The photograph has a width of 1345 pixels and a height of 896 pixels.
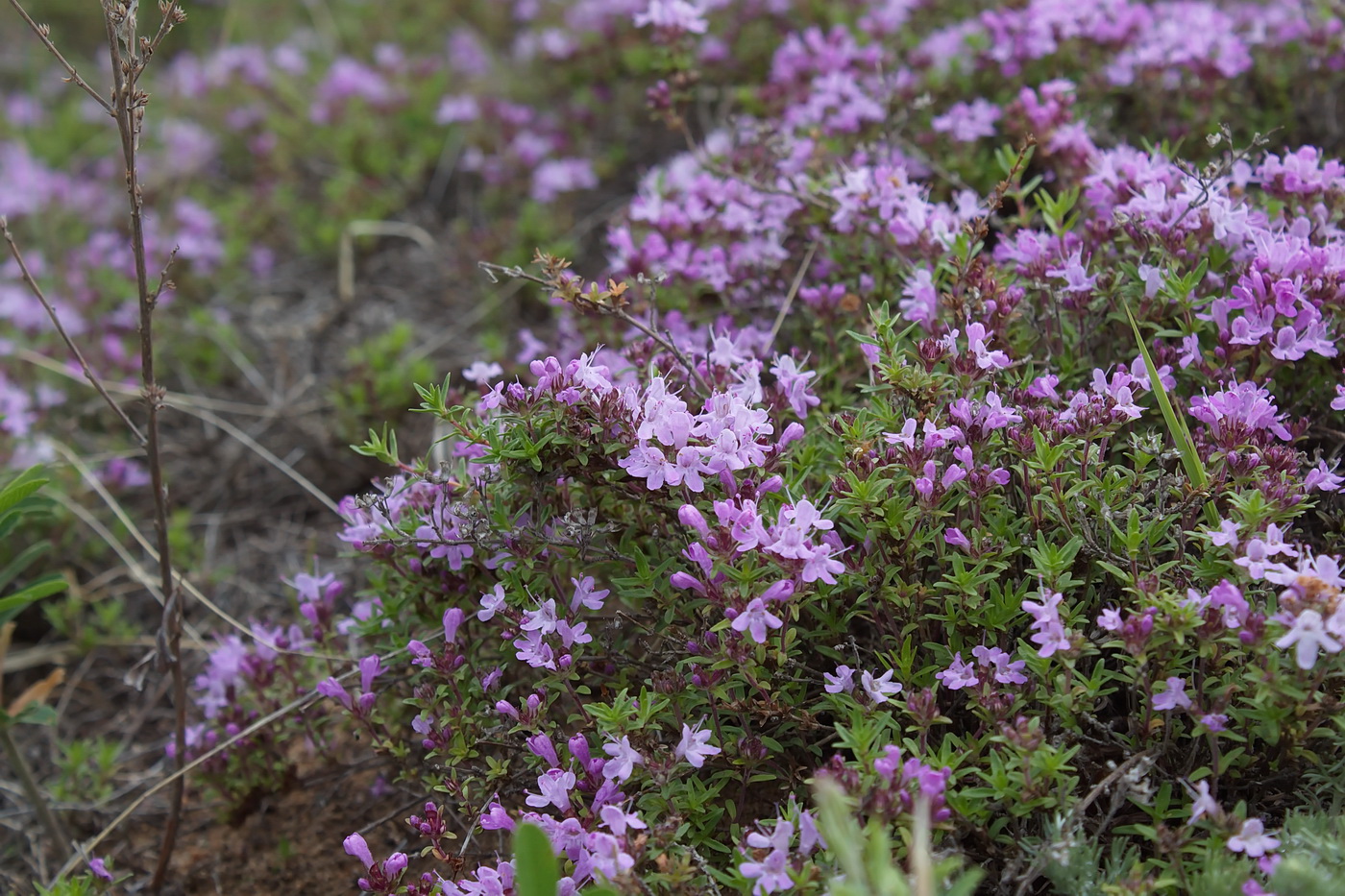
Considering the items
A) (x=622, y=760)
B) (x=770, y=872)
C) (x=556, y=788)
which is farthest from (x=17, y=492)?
(x=770, y=872)

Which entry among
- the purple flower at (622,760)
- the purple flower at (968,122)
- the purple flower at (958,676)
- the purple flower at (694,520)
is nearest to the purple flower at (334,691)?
the purple flower at (622,760)

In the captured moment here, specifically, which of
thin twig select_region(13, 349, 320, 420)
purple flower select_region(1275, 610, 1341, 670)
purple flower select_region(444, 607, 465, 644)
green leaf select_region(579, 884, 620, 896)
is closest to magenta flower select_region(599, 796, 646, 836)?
green leaf select_region(579, 884, 620, 896)

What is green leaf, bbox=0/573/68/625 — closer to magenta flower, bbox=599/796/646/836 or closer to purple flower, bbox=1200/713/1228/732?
magenta flower, bbox=599/796/646/836

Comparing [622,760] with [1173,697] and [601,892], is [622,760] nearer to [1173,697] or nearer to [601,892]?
[601,892]

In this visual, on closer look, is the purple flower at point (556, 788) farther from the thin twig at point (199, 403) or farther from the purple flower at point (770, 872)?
the thin twig at point (199, 403)

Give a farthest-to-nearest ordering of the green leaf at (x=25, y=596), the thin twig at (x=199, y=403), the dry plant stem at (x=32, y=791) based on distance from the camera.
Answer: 1. the thin twig at (x=199, y=403)
2. the dry plant stem at (x=32, y=791)
3. the green leaf at (x=25, y=596)
